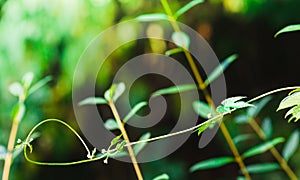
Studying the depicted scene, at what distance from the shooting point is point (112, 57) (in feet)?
4.03

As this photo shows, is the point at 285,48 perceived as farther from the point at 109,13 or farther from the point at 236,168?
the point at 109,13

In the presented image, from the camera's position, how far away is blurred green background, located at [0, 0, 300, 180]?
3.64ft

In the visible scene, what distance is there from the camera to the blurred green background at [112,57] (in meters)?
1.11

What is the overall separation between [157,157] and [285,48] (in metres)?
0.47

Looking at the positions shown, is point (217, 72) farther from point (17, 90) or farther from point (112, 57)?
point (112, 57)

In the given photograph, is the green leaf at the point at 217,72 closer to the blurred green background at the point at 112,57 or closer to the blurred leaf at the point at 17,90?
the blurred leaf at the point at 17,90

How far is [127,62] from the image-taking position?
1.21 meters

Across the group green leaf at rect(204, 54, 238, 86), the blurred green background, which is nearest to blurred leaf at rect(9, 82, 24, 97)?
green leaf at rect(204, 54, 238, 86)

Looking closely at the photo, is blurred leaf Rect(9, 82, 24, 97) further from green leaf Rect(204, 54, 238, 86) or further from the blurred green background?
the blurred green background

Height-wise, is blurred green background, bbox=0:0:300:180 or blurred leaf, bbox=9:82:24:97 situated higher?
blurred green background, bbox=0:0:300:180

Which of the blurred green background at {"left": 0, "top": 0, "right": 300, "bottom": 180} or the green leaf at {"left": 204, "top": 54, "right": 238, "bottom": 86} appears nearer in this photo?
the green leaf at {"left": 204, "top": 54, "right": 238, "bottom": 86}

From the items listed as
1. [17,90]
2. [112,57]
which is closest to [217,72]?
[17,90]

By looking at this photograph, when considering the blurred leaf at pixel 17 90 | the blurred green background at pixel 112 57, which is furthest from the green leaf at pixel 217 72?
the blurred green background at pixel 112 57

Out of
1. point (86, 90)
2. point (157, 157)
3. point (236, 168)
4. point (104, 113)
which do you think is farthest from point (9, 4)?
point (236, 168)
